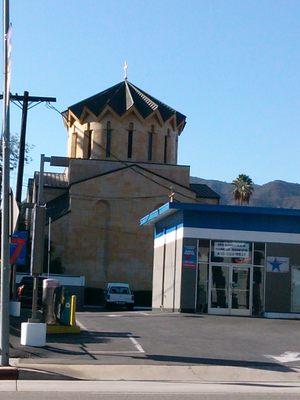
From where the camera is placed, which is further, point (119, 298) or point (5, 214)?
point (119, 298)

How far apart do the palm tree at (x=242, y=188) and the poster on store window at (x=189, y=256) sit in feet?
194

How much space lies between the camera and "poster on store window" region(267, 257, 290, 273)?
32.9m

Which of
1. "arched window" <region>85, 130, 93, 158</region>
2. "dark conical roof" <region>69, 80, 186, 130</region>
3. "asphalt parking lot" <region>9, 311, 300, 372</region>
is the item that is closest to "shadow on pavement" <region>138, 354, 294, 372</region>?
"asphalt parking lot" <region>9, 311, 300, 372</region>

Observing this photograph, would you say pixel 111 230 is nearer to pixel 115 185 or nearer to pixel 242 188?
pixel 115 185

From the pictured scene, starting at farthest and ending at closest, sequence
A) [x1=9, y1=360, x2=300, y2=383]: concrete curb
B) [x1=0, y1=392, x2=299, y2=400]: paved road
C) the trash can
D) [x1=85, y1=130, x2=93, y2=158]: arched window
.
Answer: [x1=85, y1=130, x2=93, y2=158]: arched window
the trash can
[x1=9, y1=360, x2=300, y2=383]: concrete curb
[x1=0, y1=392, x2=299, y2=400]: paved road

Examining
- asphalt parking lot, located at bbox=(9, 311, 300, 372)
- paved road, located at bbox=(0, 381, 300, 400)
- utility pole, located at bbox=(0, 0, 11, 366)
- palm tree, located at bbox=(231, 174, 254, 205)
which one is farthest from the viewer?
palm tree, located at bbox=(231, 174, 254, 205)

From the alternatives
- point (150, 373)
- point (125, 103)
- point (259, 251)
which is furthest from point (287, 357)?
point (125, 103)

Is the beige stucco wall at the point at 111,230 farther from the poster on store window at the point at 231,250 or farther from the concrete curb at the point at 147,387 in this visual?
the concrete curb at the point at 147,387

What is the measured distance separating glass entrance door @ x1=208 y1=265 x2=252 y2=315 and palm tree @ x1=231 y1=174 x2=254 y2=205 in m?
58.8

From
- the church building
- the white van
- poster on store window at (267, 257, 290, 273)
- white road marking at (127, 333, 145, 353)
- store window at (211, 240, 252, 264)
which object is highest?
the church building

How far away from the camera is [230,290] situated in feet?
108

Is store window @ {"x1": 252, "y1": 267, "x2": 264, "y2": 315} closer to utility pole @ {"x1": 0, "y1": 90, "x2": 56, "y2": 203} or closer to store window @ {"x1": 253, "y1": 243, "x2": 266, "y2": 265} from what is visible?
A: store window @ {"x1": 253, "y1": 243, "x2": 266, "y2": 265}

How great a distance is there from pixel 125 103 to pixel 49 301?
4849 cm

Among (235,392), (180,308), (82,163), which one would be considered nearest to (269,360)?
(235,392)
